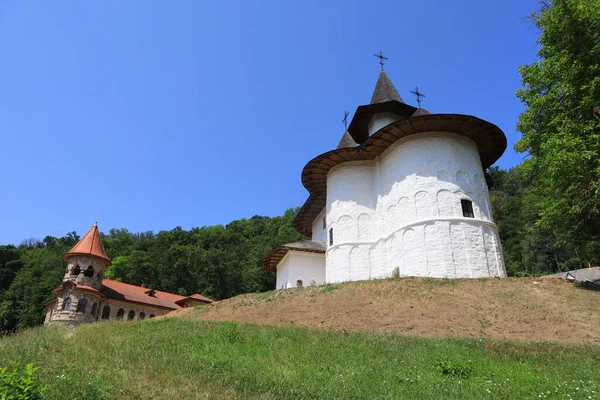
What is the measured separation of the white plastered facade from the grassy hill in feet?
42.5

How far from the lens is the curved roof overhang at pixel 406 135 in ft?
64.1

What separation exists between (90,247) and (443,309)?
28.9 meters

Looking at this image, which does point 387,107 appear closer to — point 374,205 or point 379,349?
point 374,205

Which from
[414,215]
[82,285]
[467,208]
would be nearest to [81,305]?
[82,285]

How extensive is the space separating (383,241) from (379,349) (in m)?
12.3

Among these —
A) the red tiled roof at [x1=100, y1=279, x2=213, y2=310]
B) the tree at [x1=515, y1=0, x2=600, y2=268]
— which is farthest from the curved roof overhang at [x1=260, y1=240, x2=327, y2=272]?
the red tiled roof at [x1=100, y1=279, x2=213, y2=310]

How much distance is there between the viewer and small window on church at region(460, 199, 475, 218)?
18.9 meters

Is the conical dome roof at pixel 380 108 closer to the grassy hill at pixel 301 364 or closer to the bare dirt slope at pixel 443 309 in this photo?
the bare dirt slope at pixel 443 309

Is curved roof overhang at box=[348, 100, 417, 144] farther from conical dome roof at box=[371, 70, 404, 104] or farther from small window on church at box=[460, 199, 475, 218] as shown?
small window on church at box=[460, 199, 475, 218]

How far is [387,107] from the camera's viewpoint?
1023 inches

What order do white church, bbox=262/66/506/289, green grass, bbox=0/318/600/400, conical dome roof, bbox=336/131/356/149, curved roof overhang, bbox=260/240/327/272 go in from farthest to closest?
1. curved roof overhang, bbox=260/240/327/272
2. conical dome roof, bbox=336/131/356/149
3. white church, bbox=262/66/506/289
4. green grass, bbox=0/318/600/400

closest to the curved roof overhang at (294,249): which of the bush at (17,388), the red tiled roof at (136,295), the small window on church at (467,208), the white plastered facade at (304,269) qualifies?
the white plastered facade at (304,269)

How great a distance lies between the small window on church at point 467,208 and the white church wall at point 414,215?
18 centimetres

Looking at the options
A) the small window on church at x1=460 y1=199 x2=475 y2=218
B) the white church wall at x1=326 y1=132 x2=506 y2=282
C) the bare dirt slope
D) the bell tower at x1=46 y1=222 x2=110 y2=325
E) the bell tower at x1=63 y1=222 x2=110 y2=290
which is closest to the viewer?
the bare dirt slope
